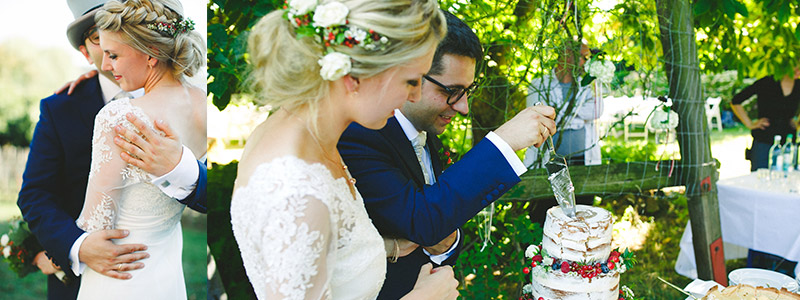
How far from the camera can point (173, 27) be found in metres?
1.82

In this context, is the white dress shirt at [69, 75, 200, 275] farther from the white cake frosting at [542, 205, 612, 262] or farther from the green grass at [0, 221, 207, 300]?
the white cake frosting at [542, 205, 612, 262]

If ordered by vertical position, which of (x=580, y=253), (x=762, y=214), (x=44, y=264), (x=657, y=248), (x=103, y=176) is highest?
(x=103, y=176)

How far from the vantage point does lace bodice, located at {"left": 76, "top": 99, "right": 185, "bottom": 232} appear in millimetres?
1714

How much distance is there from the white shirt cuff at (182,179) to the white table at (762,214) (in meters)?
3.50

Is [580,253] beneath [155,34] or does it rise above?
beneath

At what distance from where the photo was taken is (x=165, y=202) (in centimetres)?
188

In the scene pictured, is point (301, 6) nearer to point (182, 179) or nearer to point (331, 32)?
point (331, 32)

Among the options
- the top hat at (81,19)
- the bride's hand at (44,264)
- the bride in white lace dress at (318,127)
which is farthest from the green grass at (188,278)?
the bride in white lace dress at (318,127)

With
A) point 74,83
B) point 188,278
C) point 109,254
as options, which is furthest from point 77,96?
point 188,278

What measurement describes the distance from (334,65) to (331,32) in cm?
7

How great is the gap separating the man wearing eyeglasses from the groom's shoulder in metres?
0.82

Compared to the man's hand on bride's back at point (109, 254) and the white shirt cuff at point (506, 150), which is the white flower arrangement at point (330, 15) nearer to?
the white shirt cuff at point (506, 150)

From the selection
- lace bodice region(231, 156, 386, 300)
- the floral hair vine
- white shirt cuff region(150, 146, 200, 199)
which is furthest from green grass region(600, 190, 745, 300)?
the floral hair vine

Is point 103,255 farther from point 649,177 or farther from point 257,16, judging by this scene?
point 649,177
